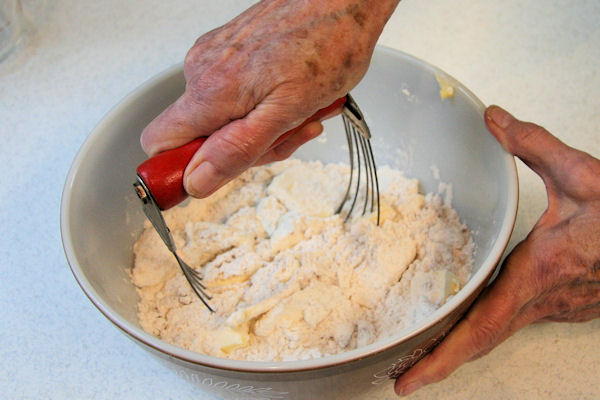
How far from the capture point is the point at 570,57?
110cm

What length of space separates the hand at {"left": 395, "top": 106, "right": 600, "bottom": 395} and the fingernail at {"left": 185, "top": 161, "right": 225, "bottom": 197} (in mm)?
339

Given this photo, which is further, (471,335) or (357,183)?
(357,183)

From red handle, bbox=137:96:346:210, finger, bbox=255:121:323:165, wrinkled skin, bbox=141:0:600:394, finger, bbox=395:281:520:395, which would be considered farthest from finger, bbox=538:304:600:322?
red handle, bbox=137:96:346:210

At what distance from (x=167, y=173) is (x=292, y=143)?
0.27 metres

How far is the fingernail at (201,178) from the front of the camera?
2.12 ft

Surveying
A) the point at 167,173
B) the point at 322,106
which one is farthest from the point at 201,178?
the point at 322,106

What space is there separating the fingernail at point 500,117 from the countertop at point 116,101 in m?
0.23

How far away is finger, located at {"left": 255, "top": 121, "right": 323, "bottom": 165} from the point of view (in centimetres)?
83

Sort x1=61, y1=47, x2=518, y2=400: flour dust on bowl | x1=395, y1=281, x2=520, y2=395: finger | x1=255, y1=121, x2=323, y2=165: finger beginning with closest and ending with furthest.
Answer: x1=61, y1=47, x2=518, y2=400: flour dust on bowl
x1=395, y1=281, x2=520, y2=395: finger
x1=255, y1=121, x2=323, y2=165: finger

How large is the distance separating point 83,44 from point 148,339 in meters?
0.82

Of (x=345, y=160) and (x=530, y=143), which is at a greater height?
(x=530, y=143)

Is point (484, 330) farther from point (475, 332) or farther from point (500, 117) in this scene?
point (500, 117)

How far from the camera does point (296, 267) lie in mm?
821

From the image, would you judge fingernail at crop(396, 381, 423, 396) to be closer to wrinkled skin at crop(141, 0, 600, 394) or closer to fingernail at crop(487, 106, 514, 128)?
wrinkled skin at crop(141, 0, 600, 394)
